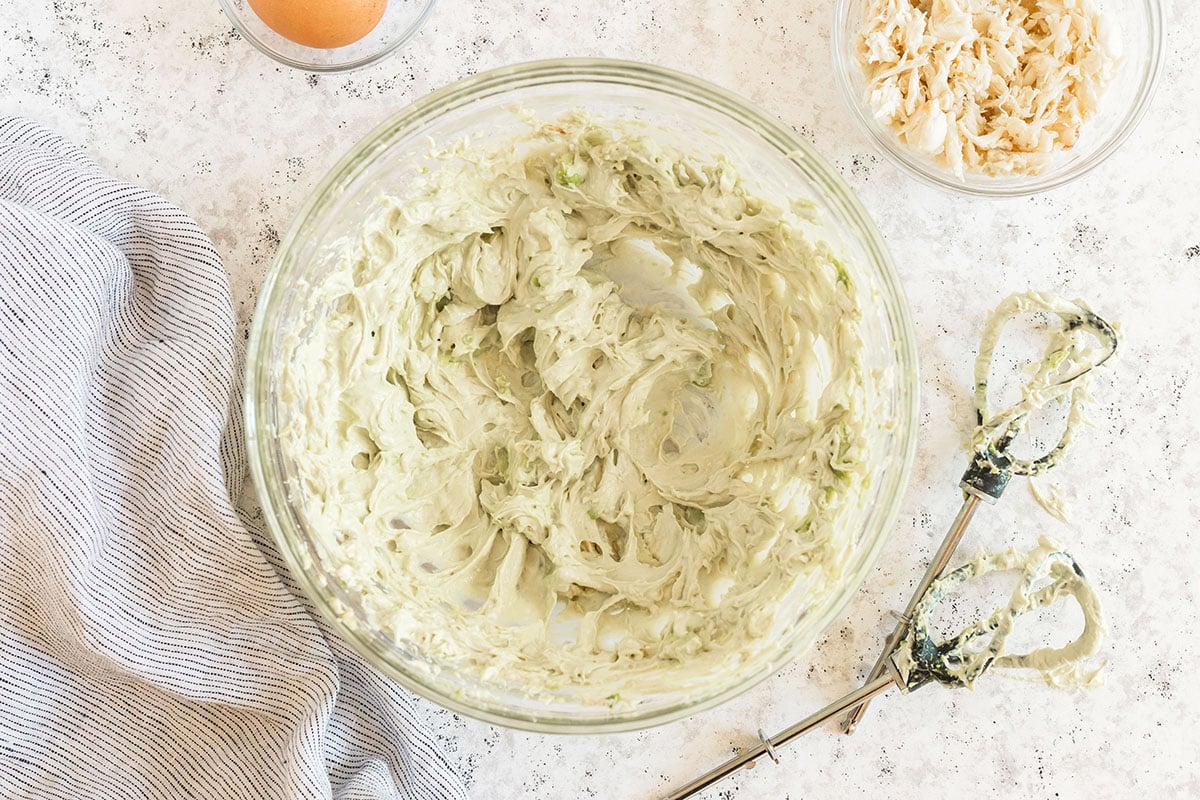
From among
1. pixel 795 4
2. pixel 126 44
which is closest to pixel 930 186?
pixel 795 4

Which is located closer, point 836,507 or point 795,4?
point 836,507

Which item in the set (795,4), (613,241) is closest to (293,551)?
(613,241)

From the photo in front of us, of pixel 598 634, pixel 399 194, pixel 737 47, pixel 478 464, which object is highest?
pixel 737 47

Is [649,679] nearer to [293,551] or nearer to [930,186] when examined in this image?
[293,551]

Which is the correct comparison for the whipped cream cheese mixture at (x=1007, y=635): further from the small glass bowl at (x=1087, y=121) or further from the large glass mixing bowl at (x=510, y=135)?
the small glass bowl at (x=1087, y=121)

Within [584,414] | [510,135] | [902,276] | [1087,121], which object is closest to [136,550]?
[584,414]

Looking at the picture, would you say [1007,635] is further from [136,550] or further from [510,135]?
[136,550]

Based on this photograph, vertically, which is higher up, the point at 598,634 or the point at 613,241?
the point at 613,241
